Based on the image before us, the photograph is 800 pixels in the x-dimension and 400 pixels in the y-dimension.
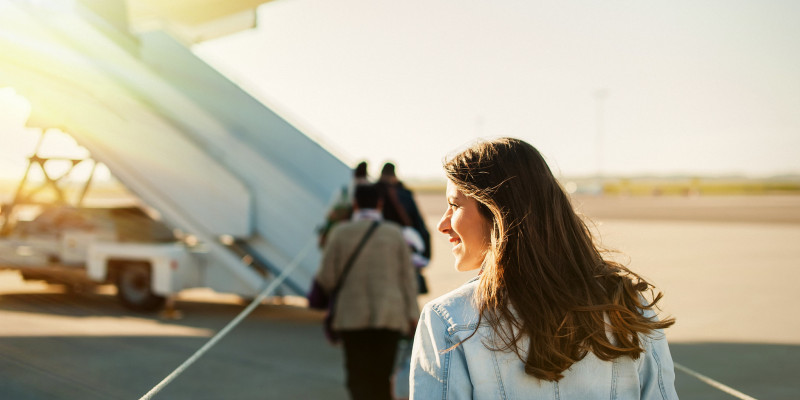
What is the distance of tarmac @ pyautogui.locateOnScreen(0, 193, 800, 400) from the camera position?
177 inches

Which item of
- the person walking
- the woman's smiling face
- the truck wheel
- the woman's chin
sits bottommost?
the truck wheel

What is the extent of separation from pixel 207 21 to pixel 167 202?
3720 mm

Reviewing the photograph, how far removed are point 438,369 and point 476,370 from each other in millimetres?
90

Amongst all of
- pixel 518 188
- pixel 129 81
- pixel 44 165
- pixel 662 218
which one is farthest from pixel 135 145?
pixel 662 218

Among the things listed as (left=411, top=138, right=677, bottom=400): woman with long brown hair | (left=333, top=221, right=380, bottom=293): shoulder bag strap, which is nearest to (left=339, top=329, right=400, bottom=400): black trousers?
(left=333, top=221, right=380, bottom=293): shoulder bag strap

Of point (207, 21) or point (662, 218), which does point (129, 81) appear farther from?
point (662, 218)

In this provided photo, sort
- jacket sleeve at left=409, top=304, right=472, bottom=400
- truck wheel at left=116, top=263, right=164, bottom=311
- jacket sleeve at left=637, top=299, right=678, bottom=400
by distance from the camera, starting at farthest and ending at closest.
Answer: truck wheel at left=116, top=263, right=164, bottom=311
jacket sleeve at left=637, top=299, right=678, bottom=400
jacket sleeve at left=409, top=304, right=472, bottom=400

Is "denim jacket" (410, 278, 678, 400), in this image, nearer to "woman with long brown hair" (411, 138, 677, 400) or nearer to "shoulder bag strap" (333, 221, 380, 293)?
"woman with long brown hair" (411, 138, 677, 400)

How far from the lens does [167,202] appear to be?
326 inches

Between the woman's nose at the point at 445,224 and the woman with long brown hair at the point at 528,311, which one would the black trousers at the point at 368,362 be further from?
the woman with long brown hair at the point at 528,311

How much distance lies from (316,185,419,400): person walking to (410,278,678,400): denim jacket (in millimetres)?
2652

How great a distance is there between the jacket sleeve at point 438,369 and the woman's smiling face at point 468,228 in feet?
0.81

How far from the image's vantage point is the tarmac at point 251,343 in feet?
14.8

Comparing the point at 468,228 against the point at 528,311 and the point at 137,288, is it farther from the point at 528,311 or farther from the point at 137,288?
the point at 137,288
